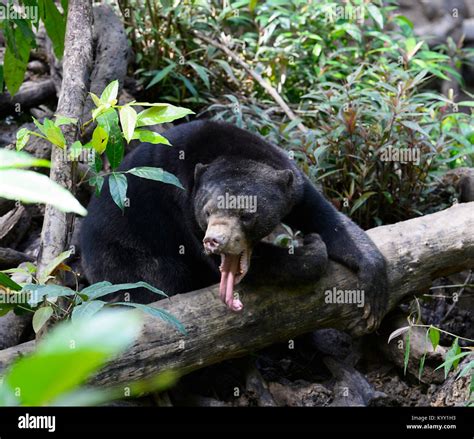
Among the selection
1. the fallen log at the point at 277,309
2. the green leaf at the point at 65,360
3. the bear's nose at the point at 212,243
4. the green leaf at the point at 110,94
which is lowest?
the fallen log at the point at 277,309

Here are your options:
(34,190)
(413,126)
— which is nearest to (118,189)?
(34,190)

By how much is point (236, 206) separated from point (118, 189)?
1067 mm

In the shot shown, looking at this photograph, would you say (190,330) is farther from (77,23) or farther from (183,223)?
(77,23)

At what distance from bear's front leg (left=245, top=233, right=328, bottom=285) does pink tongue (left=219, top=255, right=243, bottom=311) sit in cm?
22

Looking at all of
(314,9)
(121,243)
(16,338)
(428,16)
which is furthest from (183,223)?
(428,16)

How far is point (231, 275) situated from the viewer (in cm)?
391

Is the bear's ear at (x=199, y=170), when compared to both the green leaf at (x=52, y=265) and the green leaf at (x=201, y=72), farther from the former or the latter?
the green leaf at (x=201, y=72)

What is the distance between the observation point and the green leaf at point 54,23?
4023 mm

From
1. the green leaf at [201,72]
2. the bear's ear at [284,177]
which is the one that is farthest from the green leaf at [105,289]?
the green leaf at [201,72]

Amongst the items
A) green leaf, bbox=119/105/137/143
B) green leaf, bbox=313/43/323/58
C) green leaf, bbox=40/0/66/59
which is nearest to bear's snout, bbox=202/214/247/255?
green leaf, bbox=119/105/137/143

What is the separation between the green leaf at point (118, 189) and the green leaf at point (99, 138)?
0.16 m

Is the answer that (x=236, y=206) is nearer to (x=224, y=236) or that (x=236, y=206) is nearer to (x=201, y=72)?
(x=224, y=236)

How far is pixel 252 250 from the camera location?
4.16 m

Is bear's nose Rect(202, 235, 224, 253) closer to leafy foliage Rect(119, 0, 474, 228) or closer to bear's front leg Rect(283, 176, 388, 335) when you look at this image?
bear's front leg Rect(283, 176, 388, 335)
